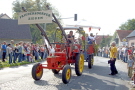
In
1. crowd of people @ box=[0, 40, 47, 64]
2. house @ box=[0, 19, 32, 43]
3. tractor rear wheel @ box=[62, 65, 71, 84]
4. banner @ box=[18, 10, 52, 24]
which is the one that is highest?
house @ box=[0, 19, 32, 43]

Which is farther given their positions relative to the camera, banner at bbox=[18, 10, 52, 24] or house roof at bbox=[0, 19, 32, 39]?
house roof at bbox=[0, 19, 32, 39]

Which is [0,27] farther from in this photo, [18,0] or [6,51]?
[6,51]

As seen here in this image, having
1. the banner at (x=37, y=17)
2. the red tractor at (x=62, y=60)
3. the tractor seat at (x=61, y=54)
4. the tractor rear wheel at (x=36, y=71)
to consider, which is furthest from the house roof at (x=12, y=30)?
the banner at (x=37, y=17)

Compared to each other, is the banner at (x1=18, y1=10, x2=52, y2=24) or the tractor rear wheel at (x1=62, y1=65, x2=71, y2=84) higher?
the banner at (x1=18, y1=10, x2=52, y2=24)

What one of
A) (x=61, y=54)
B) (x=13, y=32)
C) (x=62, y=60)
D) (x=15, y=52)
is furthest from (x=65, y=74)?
(x=13, y=32)

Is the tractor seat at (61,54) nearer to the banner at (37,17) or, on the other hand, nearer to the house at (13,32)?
the banner at (37,17)

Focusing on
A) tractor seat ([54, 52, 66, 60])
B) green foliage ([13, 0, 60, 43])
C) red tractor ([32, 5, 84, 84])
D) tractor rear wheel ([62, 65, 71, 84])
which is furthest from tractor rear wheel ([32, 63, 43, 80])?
green foliage ([13, 0, 60, 43])

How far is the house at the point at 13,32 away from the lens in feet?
120

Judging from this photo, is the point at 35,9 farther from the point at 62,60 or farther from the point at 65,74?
the point at 65,74

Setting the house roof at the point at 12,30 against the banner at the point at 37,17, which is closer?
the banner at the point at 37,17

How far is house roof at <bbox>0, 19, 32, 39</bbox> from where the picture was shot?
3669cm

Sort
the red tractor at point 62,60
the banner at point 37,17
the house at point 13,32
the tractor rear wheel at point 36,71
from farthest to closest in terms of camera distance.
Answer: the house at point 13,32, the tractor rear wheel at point 36,71, the red tractor at point 62,60, the banner at point 37,17

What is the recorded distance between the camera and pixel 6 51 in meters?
14.7

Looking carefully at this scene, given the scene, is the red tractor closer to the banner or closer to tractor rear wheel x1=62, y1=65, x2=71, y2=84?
tractor rear wheel x1=62, y1=65, x2=71, y2=84
